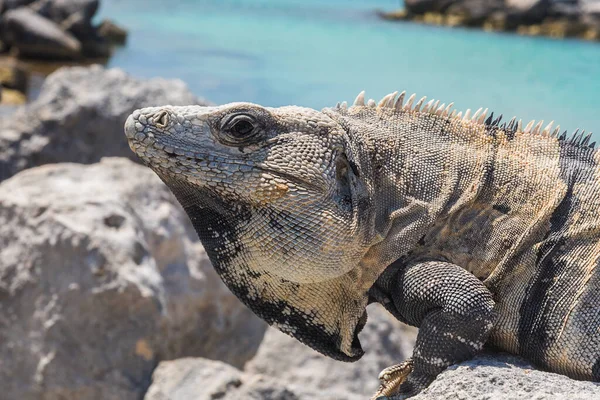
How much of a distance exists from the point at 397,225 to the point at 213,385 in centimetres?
313

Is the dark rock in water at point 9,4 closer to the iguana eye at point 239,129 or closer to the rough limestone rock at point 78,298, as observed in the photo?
the rough limestone rock at point 78,298

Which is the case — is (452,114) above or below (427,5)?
above

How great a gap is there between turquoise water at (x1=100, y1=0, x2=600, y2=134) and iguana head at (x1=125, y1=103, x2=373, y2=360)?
412 inches

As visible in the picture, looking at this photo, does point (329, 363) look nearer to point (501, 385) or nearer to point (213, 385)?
point (213, 385)

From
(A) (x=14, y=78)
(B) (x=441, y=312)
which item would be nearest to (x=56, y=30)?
(A) (x=14, y=78)

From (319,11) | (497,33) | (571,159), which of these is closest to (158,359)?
(571,159)

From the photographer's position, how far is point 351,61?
934 inches

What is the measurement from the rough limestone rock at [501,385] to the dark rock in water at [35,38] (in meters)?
28.2

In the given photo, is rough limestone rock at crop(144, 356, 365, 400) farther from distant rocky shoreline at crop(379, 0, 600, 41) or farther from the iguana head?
distant rocky shoreline at crop(379, 0, 600, 41)

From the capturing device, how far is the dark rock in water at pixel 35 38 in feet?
94.5

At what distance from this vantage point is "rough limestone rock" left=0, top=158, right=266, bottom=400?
20.8 ft

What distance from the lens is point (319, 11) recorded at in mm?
39906

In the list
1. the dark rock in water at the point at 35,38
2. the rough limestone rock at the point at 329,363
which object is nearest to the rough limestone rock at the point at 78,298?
the rough limestone rock at the point at 329,363

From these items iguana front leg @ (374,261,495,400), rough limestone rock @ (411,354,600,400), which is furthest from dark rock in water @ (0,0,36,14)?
rough limestone rock @ (411,354,600,400)
